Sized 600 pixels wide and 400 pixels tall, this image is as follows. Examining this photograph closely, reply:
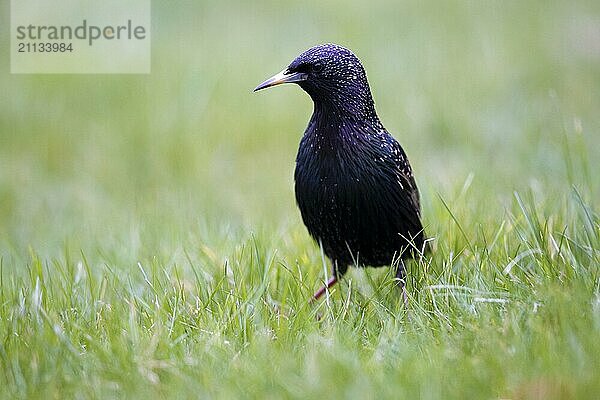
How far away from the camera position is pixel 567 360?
3.02m

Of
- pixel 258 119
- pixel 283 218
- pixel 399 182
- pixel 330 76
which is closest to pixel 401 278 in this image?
pixel 399 182

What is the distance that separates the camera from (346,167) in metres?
4.14

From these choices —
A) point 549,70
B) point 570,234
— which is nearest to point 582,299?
point 570,234

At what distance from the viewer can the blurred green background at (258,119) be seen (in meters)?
6.11

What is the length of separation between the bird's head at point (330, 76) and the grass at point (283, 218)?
74 cm

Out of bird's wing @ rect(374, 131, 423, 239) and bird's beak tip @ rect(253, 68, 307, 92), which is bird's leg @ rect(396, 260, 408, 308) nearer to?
bird's wing @ rect(374, 131, 423, 239)

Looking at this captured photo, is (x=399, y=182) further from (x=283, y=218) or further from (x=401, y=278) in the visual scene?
(x=283, y=218)

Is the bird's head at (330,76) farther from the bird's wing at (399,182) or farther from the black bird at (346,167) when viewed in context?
the bird's wing at (399,182)

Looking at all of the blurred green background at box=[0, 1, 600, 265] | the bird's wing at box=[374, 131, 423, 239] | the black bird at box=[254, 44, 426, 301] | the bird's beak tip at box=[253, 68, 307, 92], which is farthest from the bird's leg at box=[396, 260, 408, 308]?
the bird's beak tip at box=[253, 68, 307, 92]

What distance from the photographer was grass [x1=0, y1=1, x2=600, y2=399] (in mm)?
3215

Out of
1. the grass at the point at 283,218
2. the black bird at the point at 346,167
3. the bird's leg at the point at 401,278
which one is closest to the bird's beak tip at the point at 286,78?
the black bird at the point at 346,167

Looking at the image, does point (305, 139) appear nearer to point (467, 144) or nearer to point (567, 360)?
point (567, 360)

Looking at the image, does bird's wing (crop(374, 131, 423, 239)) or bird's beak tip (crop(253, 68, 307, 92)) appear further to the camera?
bird's wing (crop(374, 131, 423, 239))

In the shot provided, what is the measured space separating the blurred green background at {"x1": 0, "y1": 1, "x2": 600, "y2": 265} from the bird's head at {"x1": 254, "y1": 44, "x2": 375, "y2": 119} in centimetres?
100
